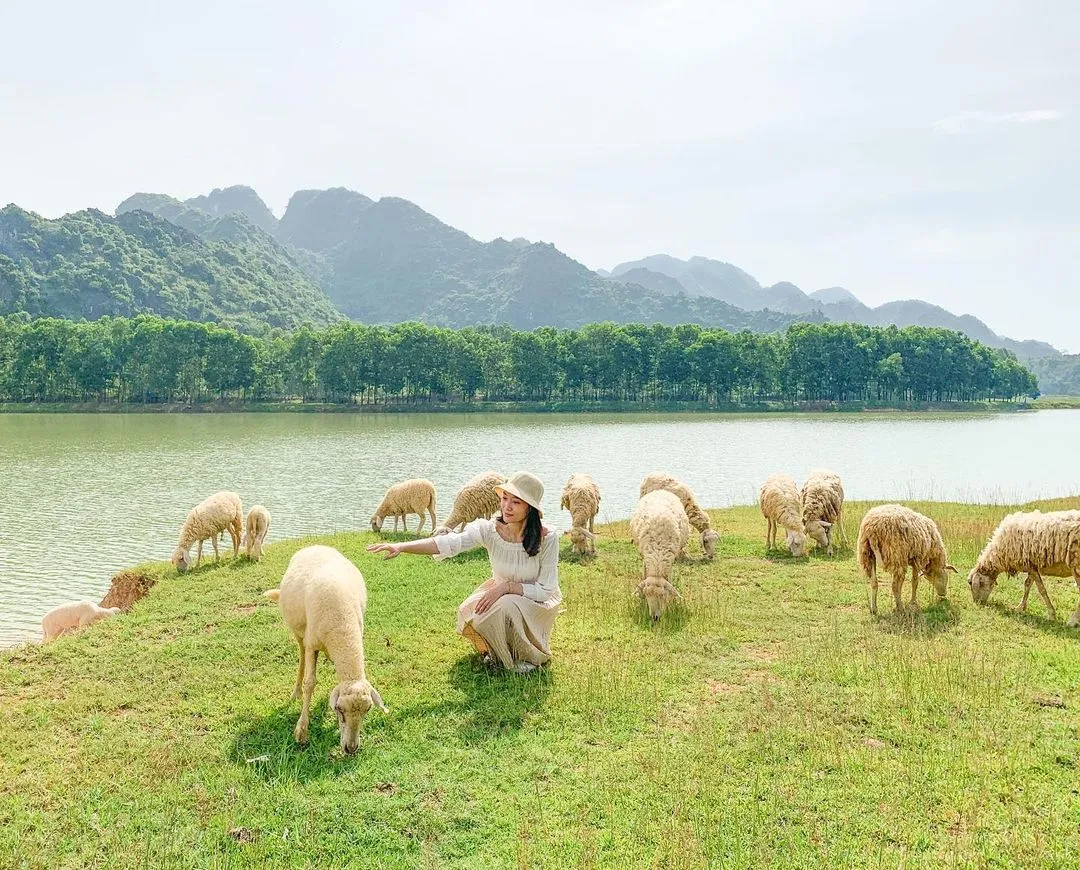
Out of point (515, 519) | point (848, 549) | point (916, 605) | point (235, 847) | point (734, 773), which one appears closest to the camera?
point (235, 847)

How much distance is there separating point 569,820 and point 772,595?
23.8 feet

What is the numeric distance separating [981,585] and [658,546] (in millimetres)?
4832

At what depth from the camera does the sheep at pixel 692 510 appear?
46.4 ft

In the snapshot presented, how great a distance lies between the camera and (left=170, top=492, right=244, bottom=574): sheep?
13.7m

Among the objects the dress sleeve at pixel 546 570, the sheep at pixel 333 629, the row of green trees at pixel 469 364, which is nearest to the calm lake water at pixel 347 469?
the sheep at pixel 333 629

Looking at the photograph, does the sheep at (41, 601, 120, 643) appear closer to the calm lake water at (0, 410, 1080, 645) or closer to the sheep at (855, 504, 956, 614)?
the calm lake water at (0, 410, 1080, 645)

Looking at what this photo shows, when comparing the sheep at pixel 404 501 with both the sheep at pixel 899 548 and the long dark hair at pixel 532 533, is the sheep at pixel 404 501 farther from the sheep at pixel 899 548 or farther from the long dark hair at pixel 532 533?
A: the sheep at pixel 899 548

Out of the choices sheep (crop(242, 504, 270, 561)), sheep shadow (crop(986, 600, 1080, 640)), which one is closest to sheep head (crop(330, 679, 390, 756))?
sheep shadow (crop(986, 600, 1080, 640))

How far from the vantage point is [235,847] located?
15.9 feet

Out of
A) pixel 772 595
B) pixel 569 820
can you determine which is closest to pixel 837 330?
pixel 772 595

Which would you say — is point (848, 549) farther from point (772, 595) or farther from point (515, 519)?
point (515, 519)

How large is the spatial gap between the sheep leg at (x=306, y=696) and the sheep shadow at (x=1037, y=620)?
9.09m

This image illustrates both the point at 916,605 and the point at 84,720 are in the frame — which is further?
the point at 916,605

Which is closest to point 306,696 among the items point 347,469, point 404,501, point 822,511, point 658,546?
point 658,546
